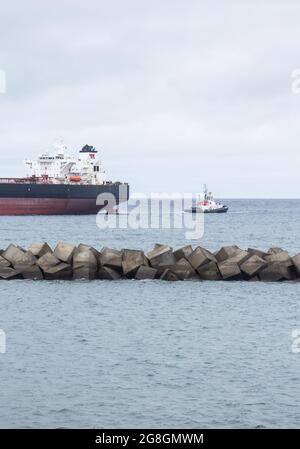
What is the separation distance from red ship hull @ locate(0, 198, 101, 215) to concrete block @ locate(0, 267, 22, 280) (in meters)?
59.2

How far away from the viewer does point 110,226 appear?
316ft

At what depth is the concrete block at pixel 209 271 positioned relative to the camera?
35.8m

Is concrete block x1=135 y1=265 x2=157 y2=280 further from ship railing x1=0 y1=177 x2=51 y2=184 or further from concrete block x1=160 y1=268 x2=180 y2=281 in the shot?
ship railing x1=0 y1=177 x2=51 y2=184

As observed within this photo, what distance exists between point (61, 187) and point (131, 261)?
60795mm

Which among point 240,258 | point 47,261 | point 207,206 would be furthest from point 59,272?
point 207,206

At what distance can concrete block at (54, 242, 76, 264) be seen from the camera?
117 ft

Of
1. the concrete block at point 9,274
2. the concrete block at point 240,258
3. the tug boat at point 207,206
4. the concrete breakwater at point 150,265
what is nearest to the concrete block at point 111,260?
the concrete breakwater at point 150,265

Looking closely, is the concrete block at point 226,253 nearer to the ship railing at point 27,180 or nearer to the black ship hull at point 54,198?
the black ship hull at point 54,198

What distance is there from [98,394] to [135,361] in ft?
10.3

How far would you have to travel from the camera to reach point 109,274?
35.9 metres

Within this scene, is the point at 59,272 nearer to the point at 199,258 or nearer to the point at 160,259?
the point at 160,259

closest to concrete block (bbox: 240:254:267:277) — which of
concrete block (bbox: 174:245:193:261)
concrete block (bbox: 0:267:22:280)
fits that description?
concrete block (bbox: 174:245:193:261)
